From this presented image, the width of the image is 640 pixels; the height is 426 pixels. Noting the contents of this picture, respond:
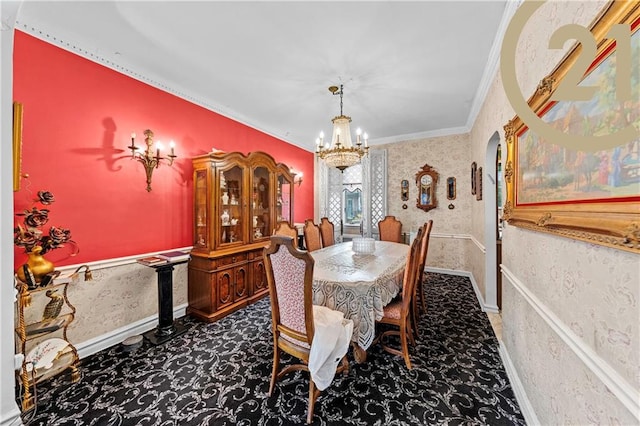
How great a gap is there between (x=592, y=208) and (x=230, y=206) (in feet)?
10.8

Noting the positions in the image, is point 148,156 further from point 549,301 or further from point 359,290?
point 549,301

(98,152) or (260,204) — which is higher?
(98,152)

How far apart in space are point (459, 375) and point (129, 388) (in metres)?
2.54

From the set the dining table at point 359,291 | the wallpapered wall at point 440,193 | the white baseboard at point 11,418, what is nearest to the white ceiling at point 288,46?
the wallpapered wall at point 440,193

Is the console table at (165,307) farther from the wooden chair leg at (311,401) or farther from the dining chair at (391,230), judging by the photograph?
the dining chair at (391,230)

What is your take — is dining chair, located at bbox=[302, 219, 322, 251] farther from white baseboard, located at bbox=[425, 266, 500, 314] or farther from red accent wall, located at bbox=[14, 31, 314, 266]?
white baseboard, located at bbox=[425, 266, 500, 314]

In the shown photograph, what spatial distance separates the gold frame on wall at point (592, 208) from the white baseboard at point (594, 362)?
41 cm

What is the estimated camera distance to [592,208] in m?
0.89

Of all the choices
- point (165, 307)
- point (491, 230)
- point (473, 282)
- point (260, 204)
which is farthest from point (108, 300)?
point (473, 282)

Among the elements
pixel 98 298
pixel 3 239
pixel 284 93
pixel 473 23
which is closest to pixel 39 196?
pixel 3 239

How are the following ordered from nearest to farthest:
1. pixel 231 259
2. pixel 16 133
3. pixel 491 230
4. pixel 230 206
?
pixel 16 133
pixel 491 230
pixel 231 259
pixel 230 206

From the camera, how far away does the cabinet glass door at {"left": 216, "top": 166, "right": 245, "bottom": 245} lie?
311 centimetres

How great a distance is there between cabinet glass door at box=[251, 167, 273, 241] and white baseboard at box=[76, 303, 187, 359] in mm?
1532

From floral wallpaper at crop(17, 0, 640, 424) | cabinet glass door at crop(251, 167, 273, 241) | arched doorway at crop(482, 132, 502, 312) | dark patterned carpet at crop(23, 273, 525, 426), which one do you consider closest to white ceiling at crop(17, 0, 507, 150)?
floral wallpaper at crop(17, 0, 640, 424)
